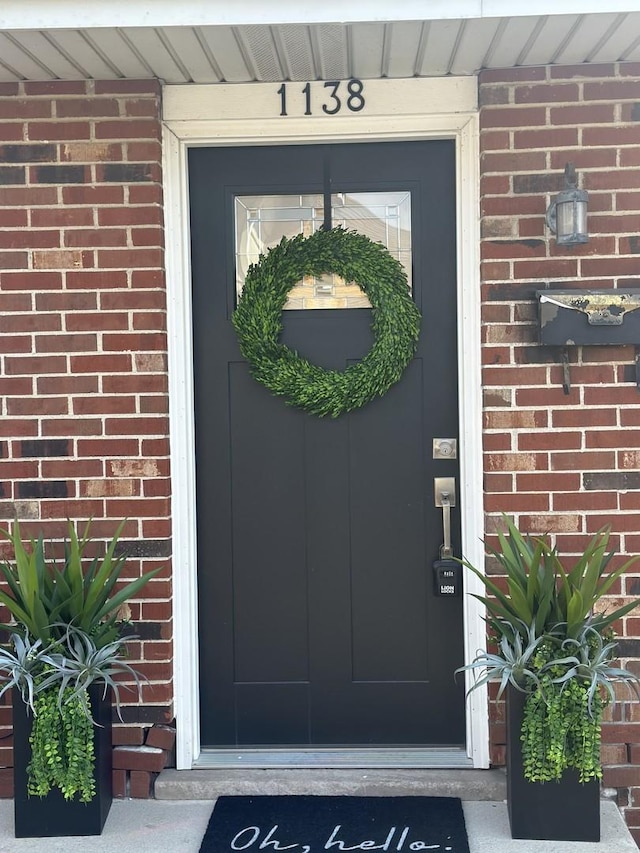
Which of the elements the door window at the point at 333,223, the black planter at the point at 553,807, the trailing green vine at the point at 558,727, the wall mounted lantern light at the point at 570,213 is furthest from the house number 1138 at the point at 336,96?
the black planter at the point at 553,807

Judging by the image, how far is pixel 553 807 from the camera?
9.11ft

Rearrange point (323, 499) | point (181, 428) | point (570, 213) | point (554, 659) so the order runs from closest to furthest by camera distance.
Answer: point (554, 659) → point (570, 213) → point (181, 428) → point (323, 499)

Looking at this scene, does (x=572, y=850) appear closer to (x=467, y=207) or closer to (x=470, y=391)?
(x=470, y=391)

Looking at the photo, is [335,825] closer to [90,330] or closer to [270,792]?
[270,792]

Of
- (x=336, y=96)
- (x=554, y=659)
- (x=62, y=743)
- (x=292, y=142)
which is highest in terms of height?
(x=336, y=96)

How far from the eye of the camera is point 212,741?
342 centimetres

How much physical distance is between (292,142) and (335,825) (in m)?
2.54

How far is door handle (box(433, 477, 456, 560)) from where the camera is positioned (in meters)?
3.31

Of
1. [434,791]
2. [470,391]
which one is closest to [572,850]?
[434,791]

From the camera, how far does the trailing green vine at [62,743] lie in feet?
8.95

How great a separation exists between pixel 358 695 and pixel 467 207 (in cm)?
198

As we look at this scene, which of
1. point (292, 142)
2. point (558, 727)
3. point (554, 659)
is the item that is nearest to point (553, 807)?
point (558, 727)

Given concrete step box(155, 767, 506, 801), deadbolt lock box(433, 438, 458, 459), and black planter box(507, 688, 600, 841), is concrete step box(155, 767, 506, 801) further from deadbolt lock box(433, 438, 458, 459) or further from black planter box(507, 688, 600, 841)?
deadbolt lock box(433, 438, 458, 459)

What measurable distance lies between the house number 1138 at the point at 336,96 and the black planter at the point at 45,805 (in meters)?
2.27
